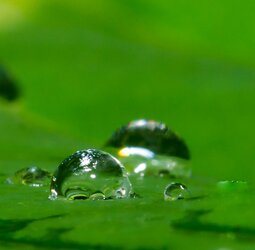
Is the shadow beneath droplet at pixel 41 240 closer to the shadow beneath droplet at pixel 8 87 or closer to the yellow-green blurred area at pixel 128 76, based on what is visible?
the yellow-green blurred area at pixel 128 76

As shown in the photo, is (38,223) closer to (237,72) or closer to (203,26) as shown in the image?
(237,72)

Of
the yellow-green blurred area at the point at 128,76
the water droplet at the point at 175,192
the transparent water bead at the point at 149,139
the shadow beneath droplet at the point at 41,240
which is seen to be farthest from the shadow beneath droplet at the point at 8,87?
the shadow beneath droplet at the point at 41,240

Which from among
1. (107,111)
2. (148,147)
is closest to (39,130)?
(107,111)

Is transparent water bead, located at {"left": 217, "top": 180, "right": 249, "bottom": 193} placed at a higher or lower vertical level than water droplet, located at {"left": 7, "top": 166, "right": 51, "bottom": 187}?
lower

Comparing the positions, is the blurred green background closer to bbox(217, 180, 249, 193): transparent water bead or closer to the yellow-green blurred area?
the yellow-green blurred area

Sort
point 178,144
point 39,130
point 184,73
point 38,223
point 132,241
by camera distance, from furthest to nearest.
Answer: point 184,73, point 39,130, point 178,144, point 38,223, point 132,241

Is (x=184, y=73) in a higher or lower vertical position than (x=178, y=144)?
higher

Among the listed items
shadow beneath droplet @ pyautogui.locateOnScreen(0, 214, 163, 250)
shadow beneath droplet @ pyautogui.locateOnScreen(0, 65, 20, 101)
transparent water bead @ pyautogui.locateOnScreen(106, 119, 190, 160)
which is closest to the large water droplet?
transparent water bead @ pyautogui.locateOnScreen(106, 119, 190, 160)

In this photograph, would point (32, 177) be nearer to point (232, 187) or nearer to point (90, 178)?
point (90, 178)
